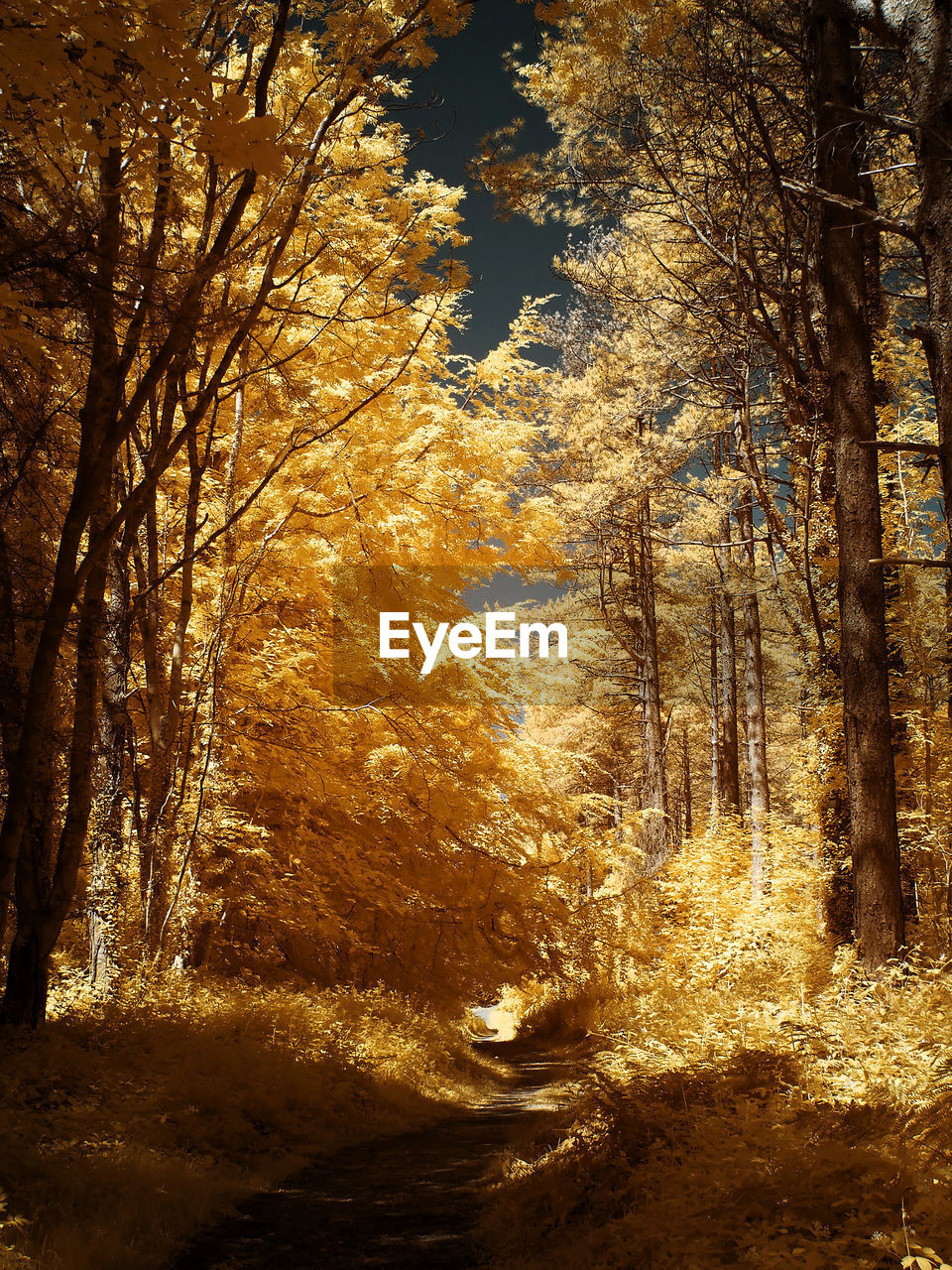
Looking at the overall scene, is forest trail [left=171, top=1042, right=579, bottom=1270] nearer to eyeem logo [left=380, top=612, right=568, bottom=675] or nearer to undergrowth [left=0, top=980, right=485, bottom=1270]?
undergrowth [left=0, top=980, right=485, bottom=1270]

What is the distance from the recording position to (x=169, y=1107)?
5.11m

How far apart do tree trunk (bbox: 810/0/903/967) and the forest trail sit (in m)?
2.49

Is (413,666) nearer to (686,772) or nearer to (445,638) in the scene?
(445,638)

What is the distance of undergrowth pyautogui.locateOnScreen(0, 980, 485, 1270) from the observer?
3.72 m

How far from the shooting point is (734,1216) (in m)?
3.18

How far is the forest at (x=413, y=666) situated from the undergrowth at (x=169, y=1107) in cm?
3

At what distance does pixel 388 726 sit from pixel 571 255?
26.5ft

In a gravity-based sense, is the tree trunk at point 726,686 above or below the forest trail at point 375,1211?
above

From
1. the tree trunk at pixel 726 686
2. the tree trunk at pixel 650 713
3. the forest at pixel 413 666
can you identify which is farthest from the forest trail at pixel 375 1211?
the tree trunk at pixel 726 686

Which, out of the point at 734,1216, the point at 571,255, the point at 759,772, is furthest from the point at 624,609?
the point at 734,1216

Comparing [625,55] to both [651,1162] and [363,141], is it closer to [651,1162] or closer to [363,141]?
[363,141]

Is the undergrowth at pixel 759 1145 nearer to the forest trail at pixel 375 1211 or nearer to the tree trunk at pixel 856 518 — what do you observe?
the forest trail at pixel 375 1211

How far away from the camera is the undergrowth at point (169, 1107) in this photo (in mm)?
3723

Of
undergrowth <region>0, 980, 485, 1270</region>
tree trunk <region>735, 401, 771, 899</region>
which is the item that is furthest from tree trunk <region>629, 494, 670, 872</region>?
undergrowth <region>0, 980, 485, 1270</region>
